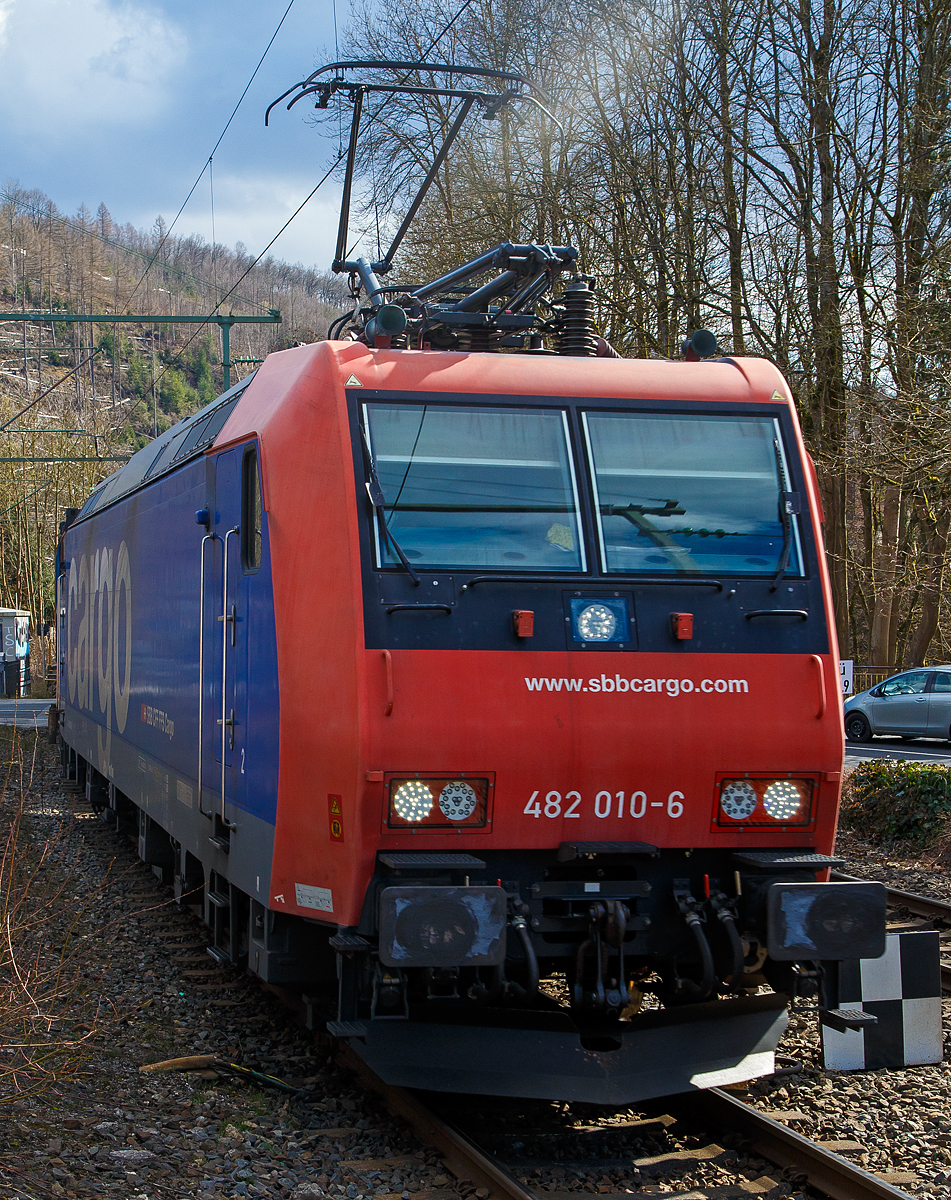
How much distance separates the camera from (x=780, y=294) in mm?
20312

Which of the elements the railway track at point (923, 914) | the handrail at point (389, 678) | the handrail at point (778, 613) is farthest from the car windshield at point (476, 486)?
the railway track at point (923, 914)

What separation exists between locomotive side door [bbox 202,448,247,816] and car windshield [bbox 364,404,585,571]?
124cm

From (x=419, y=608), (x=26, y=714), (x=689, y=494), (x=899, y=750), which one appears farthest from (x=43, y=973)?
(x=26, y=714)

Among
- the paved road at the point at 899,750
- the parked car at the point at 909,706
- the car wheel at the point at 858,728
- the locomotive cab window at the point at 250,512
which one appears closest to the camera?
the locomotive cab window at the point at 250,512

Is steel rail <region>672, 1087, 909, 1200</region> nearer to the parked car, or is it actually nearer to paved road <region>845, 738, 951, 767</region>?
paved road <region>845, 738, 951, 767</region>

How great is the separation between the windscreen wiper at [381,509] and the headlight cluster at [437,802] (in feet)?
2.66

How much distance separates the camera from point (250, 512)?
Result: 618cm

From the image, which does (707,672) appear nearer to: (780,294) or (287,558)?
(287,558)

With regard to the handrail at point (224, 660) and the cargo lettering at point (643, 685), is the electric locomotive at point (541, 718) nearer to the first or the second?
the cargo lettering at point (643, 685)

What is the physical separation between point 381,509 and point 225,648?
1775 millimetres

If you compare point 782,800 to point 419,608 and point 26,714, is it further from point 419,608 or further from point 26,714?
point 26,714

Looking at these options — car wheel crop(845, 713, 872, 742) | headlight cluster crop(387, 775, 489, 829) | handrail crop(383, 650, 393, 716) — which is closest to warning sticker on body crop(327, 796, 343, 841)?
headlight cluster crop(387, 775, 489, 829)

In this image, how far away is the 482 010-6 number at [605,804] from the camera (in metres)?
5.11

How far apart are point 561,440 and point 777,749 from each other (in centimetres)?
163
